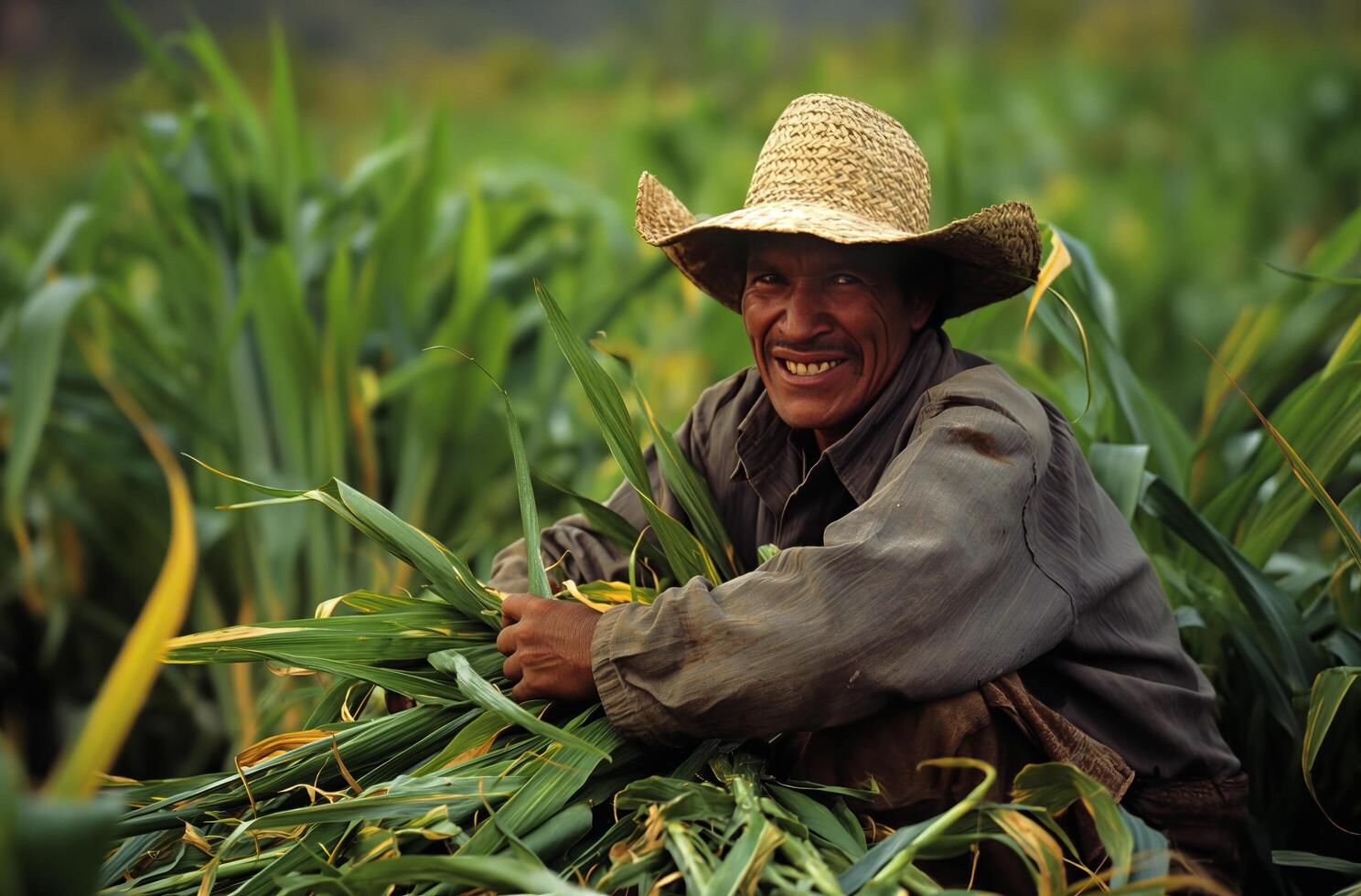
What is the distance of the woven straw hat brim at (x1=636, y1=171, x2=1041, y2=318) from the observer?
1.45m

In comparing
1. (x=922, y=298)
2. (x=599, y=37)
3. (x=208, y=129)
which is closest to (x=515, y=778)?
(x=922, y=298)

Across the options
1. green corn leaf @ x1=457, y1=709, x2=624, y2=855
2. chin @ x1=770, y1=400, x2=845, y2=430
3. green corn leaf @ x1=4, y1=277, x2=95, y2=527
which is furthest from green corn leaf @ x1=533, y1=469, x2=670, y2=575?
green corn leaf @ x1=4, y1=277, x2=95, y2=527

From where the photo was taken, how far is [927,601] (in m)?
1.30

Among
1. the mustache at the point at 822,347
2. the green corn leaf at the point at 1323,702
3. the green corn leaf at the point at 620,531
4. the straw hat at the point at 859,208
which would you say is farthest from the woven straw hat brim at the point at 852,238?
the green corn leaf at the point at 1323,702

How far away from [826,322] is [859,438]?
0.14 metres

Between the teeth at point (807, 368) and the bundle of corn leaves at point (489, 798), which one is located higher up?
the teeth at point (807, 368)

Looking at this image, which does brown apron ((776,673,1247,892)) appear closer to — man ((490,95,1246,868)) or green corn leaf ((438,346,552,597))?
man ((490,95,1246,868))

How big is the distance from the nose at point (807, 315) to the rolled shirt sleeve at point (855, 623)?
23 cm

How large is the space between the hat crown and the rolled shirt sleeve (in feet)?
1.14

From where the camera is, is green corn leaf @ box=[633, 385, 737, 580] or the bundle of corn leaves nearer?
the bundle of corn leaves

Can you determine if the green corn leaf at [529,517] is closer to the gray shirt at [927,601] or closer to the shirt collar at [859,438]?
the gray shirt at [927,601]

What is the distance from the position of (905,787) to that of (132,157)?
208cm

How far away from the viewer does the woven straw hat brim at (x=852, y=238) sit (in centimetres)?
145

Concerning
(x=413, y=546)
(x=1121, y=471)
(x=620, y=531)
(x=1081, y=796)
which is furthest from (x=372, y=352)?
(x=1081, y=796)
